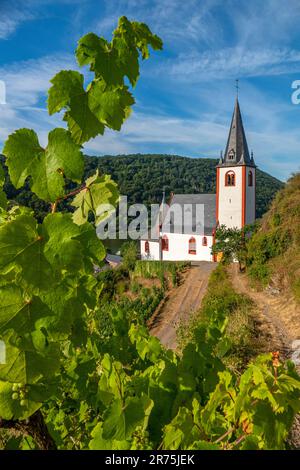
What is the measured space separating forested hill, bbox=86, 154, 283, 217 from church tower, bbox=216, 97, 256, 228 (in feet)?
17.4

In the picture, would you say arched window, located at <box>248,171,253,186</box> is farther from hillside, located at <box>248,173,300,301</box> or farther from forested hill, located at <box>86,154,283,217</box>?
hillside, located at <box>248,173,300,301</box>

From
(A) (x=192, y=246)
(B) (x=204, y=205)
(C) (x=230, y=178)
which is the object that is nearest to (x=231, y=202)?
(C) (x=230, y=178)

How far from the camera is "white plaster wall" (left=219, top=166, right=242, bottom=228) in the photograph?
28094 millimetres

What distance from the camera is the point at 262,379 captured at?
116 cm

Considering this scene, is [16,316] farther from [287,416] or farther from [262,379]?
[287,416]

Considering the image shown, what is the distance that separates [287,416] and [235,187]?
28.3 metres

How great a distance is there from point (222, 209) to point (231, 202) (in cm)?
89

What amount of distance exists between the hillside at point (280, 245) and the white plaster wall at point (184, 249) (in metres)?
10.0

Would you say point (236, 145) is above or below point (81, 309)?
above

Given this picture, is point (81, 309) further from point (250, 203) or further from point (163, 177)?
point (163, 177)

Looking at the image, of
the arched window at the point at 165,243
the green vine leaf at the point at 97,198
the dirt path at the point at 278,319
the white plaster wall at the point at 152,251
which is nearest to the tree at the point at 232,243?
the dirt path at the point at 278,319

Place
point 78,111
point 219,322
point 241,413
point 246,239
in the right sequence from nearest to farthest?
point 78,111 → point 241,413 → point 219,322 → point 246,239

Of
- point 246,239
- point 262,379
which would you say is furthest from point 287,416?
point 246,239

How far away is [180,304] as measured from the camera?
18.5 m
